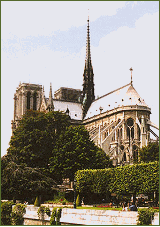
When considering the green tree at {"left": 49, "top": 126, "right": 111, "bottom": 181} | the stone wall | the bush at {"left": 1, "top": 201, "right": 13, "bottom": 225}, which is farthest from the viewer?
the green tree at {"left": 49, "top": 126, "right": 111, "bottom": 181}

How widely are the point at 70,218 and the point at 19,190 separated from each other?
12123mm

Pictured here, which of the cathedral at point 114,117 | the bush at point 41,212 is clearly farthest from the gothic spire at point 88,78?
the bush at point 41,212

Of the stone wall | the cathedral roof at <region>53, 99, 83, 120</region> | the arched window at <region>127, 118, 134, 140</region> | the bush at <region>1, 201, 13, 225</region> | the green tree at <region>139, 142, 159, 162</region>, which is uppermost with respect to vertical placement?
the cathedral roof at <region>53, 99, 83, 120</region>

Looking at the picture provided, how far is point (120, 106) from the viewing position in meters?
69.1

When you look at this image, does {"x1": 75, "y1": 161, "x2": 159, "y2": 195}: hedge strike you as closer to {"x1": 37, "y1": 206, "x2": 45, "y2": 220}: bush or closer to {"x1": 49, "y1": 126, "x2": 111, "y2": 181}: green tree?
{"x1": 49, "y1": 126, "x2": 111, "y2": 181}: green tree

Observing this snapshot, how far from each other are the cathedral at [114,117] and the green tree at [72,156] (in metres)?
11.9

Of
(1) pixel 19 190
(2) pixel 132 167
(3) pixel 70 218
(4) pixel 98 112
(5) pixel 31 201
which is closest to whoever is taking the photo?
(3) pixel 70 218

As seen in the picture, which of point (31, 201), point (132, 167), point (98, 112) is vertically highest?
point (98, 112)

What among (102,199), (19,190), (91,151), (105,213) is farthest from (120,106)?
(105,213)

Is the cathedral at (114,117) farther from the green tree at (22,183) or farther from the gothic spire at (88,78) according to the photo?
the green tree at (22,183)

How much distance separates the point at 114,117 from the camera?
70.3m

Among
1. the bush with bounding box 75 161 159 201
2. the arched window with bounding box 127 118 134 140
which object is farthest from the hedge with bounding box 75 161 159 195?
the arched window with bounding box 127 118 134 140

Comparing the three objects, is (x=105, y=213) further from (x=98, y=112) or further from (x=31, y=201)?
(x=98, y=112)

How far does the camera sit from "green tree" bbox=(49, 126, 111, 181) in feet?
140
